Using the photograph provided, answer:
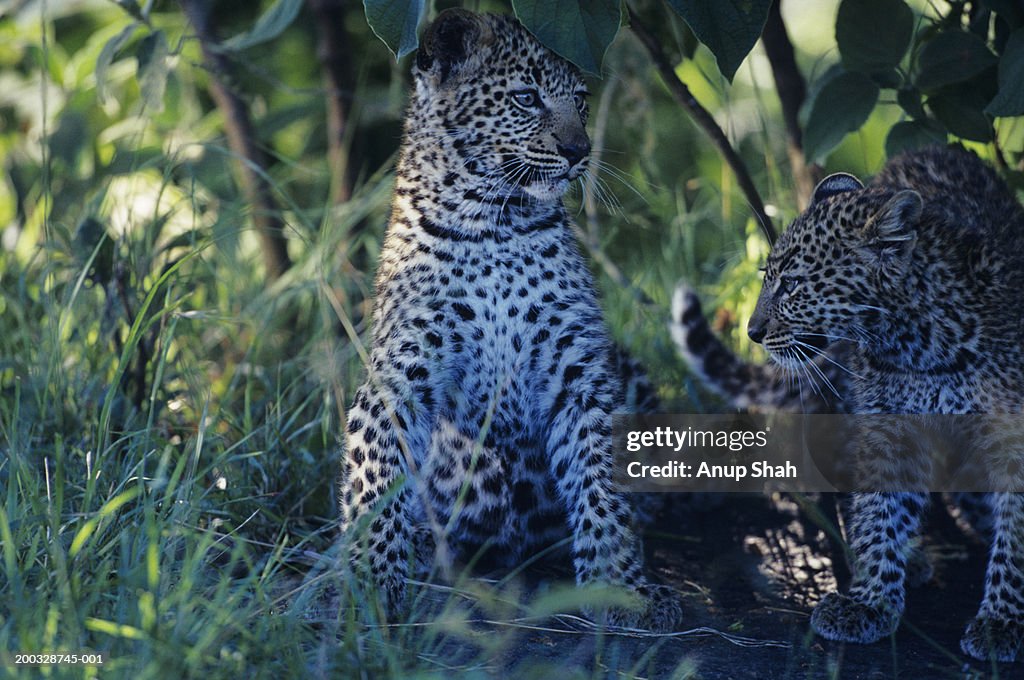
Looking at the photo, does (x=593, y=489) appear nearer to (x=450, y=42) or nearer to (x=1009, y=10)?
(x=450, y=42)

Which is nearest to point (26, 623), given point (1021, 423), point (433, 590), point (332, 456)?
point (433, 590)

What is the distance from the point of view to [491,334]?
4.24 m

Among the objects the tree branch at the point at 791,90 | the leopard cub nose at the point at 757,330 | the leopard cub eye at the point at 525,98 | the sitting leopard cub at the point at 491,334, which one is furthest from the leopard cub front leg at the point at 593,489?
the tree branch at the point at 791,90

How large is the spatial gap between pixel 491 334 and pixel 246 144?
11.1ft

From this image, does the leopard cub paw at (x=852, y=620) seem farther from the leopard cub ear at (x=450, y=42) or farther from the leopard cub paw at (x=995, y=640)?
the leopard cub ear at (x=450, y=42)

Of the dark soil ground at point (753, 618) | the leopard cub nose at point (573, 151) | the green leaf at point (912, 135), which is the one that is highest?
the green leaf at point (912, 135)

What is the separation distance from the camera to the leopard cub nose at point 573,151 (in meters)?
4.27

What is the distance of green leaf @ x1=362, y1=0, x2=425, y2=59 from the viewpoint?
371cm

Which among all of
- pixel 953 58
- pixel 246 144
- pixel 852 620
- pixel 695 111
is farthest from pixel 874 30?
pixel 246 144

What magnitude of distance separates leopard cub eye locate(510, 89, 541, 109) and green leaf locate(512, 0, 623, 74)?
0.51 metres

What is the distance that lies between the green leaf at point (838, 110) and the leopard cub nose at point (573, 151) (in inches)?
45.2

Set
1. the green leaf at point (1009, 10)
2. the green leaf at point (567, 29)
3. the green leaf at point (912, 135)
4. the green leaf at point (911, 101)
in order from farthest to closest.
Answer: the green leaf at point (912, 135) < the green leaf at point (911, 101) < the green leaf at point (1009, 10) < the green leaf at point (567, 29)

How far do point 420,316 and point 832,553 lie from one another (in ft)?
7.12

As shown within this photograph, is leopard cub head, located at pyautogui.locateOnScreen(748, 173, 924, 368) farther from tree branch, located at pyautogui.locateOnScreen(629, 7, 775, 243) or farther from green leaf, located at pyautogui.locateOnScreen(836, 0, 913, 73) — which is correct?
tree branch, located at pyautogui.locateOnScreen(629, 7, 775, 243)
